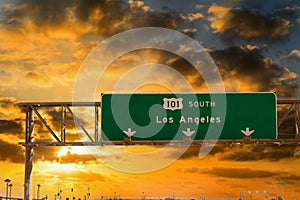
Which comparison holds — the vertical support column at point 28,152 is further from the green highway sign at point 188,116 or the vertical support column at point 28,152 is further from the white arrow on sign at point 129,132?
the white arrow on sign at point 129,132

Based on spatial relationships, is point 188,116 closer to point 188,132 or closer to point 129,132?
point 188,132

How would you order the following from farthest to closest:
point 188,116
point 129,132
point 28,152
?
point 28,152
point 129,132
point 188,116

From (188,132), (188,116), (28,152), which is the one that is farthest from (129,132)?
(28,152)

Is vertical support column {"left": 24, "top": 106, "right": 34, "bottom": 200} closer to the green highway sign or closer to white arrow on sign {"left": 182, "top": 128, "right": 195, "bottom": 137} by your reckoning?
the green highway sign

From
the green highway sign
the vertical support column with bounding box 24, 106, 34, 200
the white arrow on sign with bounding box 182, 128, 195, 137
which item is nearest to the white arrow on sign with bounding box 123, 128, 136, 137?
the green highway sign

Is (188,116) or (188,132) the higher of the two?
(188,116)

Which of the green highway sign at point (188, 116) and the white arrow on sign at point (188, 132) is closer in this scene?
the green highway sign at point (188, 116)

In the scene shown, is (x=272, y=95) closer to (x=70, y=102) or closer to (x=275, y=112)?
(x=275, y=112)

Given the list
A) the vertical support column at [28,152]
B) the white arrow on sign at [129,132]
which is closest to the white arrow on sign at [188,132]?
the white arrow on sign at [129,132]
